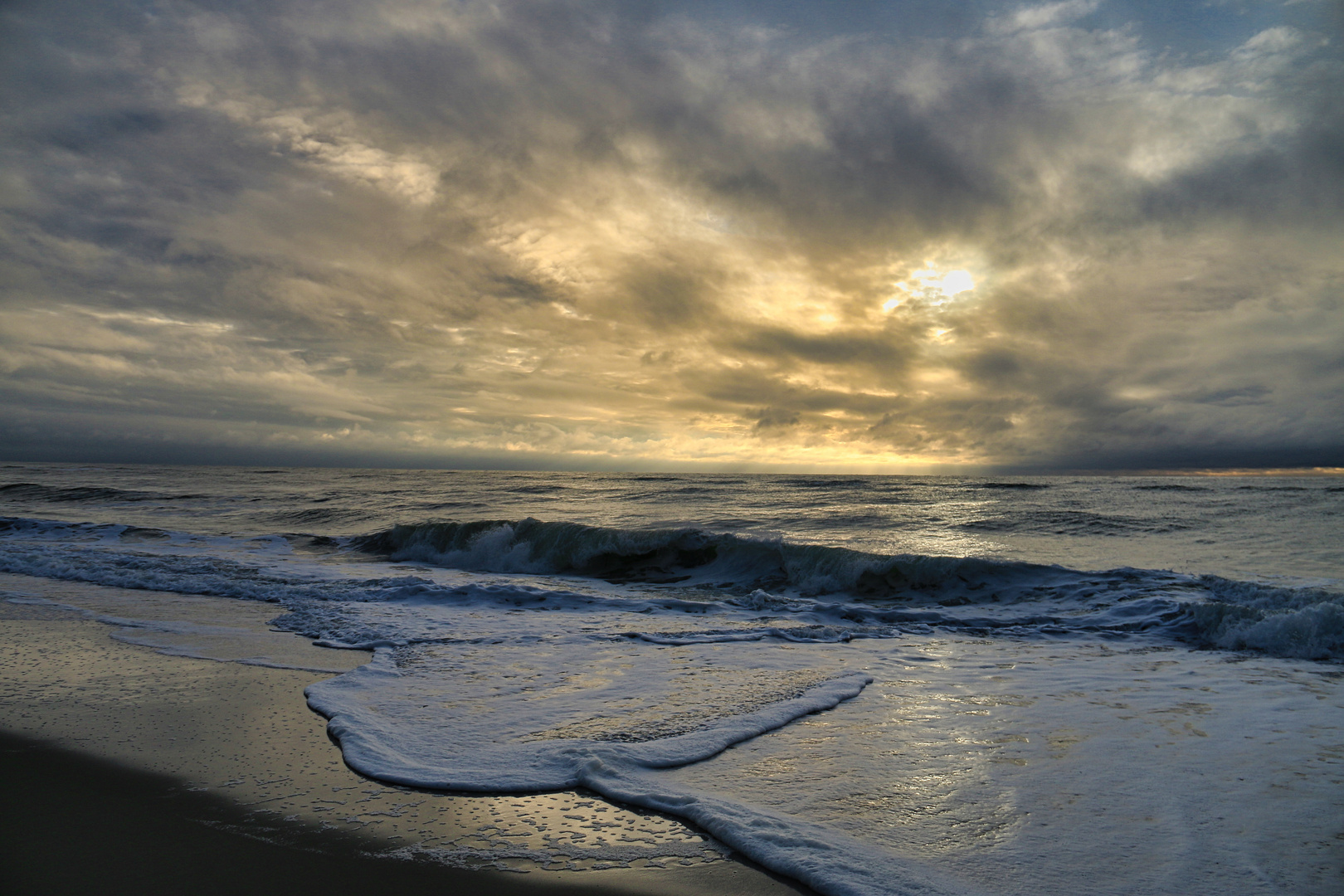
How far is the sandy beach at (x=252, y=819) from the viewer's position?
299 cm

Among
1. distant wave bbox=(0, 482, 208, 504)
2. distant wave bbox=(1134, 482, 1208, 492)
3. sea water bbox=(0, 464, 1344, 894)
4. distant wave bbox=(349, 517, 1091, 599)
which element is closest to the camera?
sea water bbox=(0, 464, 1344, 894)

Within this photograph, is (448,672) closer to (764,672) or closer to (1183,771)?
(764,672)

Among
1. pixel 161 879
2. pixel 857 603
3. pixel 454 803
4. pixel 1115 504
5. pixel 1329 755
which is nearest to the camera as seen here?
pixel 161 879

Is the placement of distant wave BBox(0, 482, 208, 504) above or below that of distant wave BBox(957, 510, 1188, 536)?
below

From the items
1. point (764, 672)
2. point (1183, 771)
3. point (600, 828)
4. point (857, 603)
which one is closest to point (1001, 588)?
point (857, 603)

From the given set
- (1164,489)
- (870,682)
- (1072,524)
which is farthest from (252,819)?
(1164,489)

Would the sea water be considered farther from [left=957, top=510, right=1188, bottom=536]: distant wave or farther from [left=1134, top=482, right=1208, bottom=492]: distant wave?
[left=1134, top=482, right=1208, bottom=492]: distant wave

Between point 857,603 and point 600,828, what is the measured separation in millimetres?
9017

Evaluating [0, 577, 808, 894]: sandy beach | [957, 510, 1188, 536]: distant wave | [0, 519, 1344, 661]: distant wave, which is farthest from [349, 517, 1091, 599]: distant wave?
[0, 577, 808, 894]: sandy beach

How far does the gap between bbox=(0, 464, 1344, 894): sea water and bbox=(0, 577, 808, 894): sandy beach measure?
0.24m

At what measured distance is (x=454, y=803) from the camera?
3.71m

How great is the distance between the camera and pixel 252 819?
3.46 metres

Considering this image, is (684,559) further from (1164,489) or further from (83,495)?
(83,495)

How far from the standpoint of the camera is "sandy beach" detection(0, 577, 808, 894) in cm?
299
